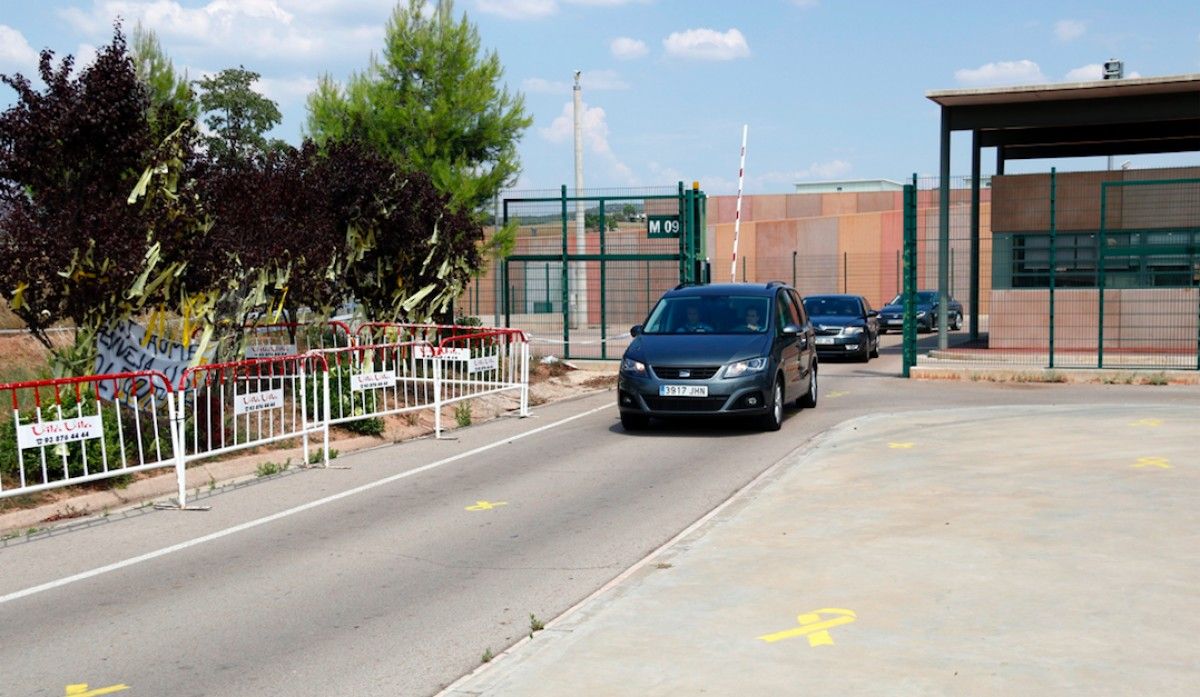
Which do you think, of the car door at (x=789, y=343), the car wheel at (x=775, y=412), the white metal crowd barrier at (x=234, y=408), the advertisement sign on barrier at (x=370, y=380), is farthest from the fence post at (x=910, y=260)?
the white metal crowd barrier at (x=234, y=408)

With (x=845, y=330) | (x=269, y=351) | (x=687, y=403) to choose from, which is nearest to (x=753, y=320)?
(x=687, y=403)

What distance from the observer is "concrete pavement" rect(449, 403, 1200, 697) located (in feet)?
20.0

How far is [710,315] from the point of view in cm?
1662

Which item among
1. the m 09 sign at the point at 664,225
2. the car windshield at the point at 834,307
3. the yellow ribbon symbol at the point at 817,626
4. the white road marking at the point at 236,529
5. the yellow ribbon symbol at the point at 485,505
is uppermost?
the m 09 sign at the point at 664,225

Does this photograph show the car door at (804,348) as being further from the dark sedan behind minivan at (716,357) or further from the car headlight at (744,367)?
the car headlight at (744,367)

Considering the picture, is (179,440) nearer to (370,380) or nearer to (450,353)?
(370,380)

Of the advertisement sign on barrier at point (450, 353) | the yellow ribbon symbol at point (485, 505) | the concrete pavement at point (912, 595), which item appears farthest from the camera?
the advertisement sign on barrier at point (450, 353)

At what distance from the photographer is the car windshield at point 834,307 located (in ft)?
89.6

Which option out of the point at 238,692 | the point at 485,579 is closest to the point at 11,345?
the point at 485,579

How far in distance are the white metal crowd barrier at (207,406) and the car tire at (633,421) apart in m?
2.25

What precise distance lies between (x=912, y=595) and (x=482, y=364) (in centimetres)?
1074

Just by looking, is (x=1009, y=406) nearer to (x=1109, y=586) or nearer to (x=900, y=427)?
(x=900, y=427)

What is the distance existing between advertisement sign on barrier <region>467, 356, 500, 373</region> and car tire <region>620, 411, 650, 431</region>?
2.25 m

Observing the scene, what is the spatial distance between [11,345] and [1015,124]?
1998 centimetres
